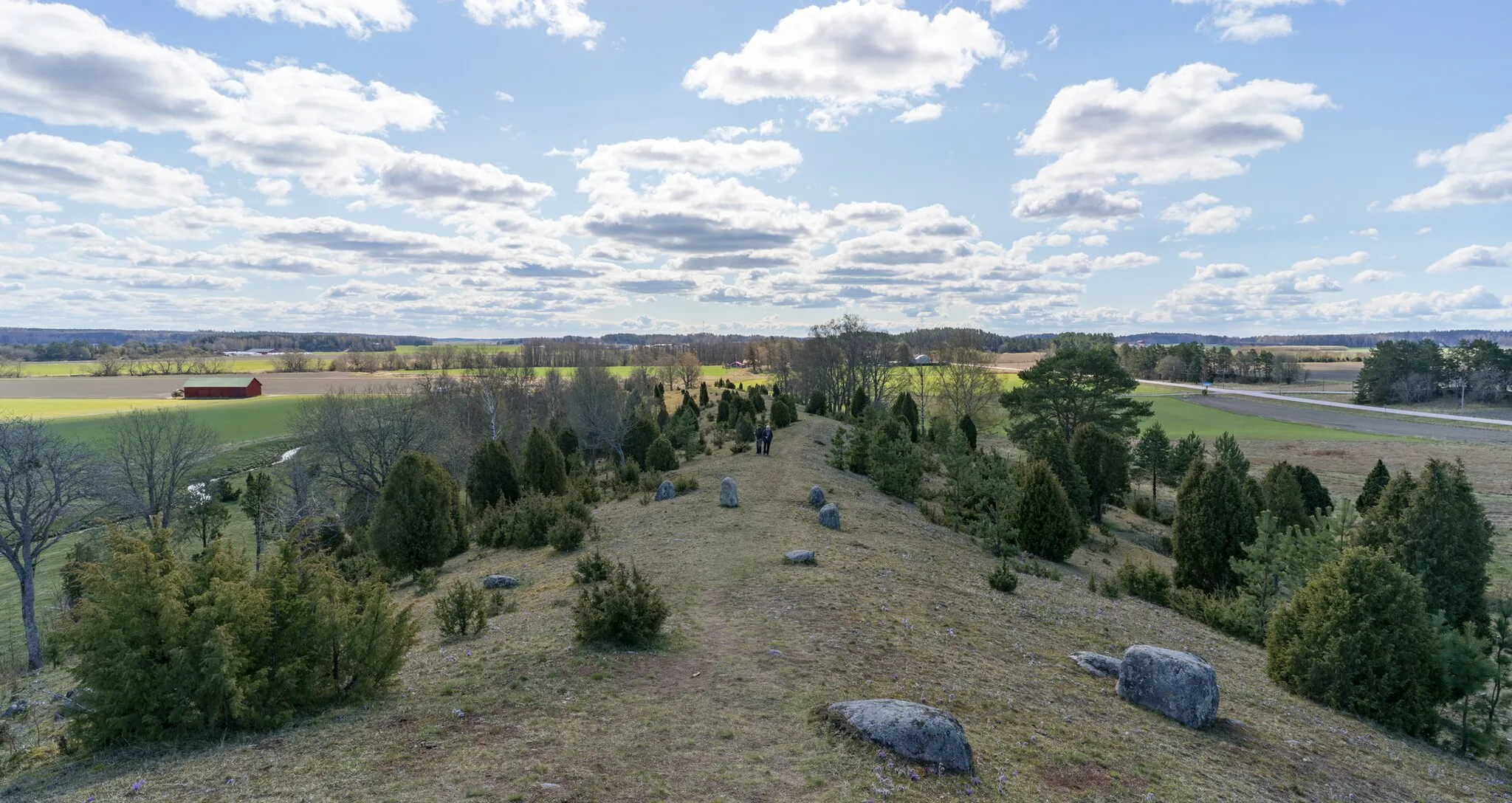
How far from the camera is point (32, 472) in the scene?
24.9 metres

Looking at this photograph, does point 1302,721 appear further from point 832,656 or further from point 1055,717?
point 832,656

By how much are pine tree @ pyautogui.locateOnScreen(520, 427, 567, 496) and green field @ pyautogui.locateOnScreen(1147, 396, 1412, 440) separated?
188ft

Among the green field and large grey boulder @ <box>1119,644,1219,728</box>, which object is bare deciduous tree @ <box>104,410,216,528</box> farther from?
the green field

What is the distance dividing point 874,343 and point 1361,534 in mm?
49172

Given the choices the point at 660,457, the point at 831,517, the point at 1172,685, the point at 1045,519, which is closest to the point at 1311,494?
the point at 1045,519

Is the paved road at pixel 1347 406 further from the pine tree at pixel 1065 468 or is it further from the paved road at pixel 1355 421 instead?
the pine tree at pixel 1065 468

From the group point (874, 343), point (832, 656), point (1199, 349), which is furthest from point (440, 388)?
point (1199, 349)

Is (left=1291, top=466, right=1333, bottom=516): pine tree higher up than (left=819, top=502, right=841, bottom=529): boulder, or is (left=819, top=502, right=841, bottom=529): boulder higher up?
(left=819, top=502, right=841, bottom=529): boulder

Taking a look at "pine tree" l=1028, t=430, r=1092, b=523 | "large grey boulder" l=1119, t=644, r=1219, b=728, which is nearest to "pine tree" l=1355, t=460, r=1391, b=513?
"pine tree" l=1028, t=430, r=1092, b=523

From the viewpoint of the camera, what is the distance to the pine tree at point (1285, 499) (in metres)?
26.5

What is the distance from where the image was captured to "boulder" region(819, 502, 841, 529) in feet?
61.9

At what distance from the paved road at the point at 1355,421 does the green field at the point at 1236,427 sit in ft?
6.22

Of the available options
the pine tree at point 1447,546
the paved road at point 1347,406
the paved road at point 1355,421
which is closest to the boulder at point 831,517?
the pine tree at point 1447,546

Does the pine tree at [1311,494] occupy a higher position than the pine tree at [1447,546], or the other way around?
the pine tree at [1447,546]
